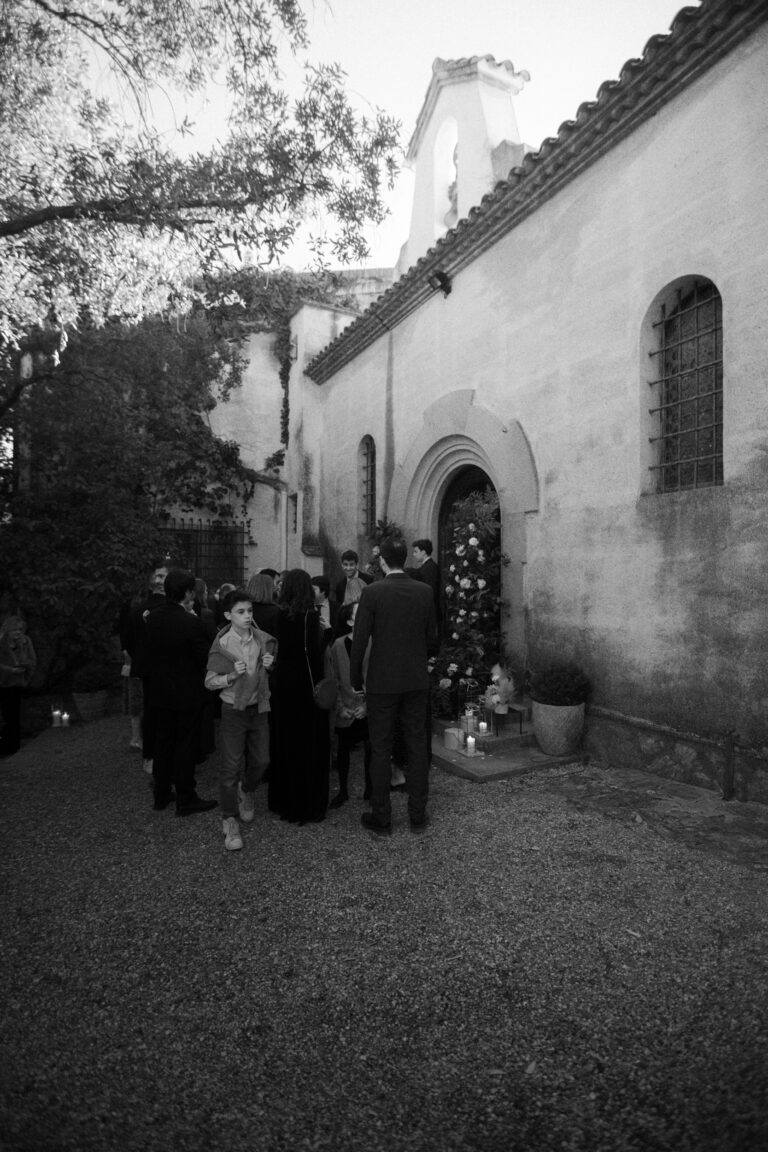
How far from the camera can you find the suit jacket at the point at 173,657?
4730 millimetres

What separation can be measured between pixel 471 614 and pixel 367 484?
473 centimetres

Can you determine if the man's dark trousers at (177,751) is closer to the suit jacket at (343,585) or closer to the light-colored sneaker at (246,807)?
the light-colored sneaker at (246,807)

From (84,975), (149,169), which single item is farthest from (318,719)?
(149,169)

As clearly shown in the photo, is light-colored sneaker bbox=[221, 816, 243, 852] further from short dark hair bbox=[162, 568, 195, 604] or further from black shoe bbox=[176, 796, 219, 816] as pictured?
short dark hair bbox=[162, 568, 195, 604]

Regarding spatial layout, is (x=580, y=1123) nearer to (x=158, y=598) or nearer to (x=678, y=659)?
(x=678, y=659)

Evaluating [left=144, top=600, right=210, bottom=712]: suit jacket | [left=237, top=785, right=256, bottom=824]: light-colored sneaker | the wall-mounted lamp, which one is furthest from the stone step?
the wall-mounted lamp

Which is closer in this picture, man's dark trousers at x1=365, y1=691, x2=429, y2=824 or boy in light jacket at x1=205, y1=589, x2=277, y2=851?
boy in light jacket at x1=205, y1=589, x2=277, y2=851

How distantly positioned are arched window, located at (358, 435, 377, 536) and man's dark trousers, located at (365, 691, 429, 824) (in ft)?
21.6

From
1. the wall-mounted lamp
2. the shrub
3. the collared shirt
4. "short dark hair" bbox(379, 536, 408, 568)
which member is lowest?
the shrub

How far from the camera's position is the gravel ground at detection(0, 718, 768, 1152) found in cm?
197

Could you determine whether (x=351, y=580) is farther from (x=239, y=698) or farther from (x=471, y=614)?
(x=239, y=698)

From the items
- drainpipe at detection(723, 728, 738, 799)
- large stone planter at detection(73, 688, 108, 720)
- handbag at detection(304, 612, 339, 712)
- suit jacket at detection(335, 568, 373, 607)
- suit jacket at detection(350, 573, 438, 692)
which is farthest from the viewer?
large stone planter at detection(73, 688, 108, 720)

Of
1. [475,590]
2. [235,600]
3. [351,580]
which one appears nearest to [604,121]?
[475,590]

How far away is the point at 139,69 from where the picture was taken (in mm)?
6250
